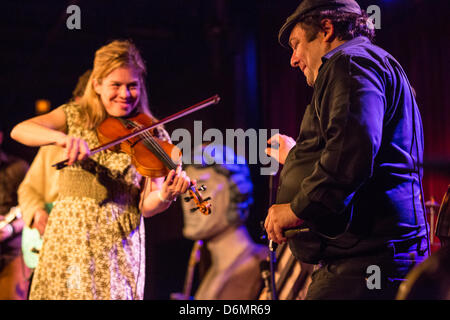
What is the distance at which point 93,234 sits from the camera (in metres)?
2.60

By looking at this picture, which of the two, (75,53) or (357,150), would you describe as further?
(75,53)

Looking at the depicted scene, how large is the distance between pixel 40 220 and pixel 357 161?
2.40 m

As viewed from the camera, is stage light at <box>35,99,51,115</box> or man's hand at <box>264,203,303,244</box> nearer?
man's hand at <box>264,203,303,244</box>

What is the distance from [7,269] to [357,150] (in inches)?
166

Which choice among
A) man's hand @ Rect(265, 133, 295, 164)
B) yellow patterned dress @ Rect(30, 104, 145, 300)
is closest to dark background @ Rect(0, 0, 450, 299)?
man's hand @ Rect(265, 133, 295, 164)

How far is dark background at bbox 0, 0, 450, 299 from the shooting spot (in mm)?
3504

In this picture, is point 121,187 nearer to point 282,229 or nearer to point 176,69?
point 282,229

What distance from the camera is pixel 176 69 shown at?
678cm

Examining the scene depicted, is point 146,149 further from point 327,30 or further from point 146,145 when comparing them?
point 327,30

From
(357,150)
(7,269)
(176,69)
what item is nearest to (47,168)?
(7,269)

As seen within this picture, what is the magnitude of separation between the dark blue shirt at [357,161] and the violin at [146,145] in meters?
0.86

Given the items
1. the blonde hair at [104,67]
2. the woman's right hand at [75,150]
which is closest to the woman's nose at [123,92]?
the blonde hair at [104,67]

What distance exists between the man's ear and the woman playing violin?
1036 millimetres

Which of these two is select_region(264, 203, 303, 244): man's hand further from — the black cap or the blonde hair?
the blonde hair
